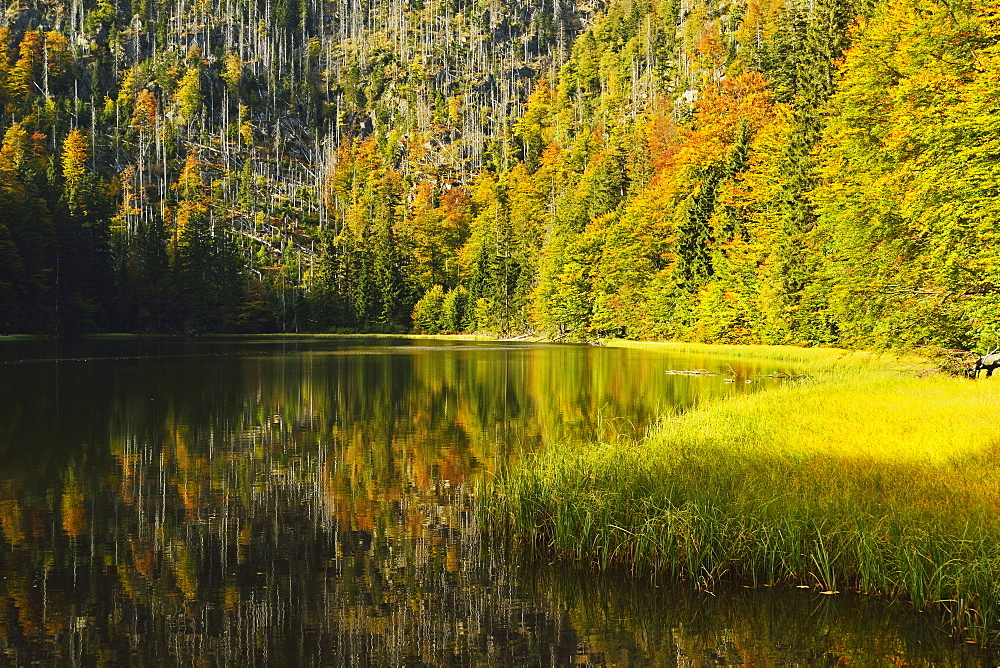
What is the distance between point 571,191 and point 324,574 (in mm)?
94836

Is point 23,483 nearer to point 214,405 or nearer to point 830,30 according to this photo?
point 214,405

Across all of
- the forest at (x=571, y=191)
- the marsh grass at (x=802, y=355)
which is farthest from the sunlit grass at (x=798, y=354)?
the forest at (x=571, y=191)

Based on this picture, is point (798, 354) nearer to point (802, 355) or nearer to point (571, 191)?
point (802, 355)

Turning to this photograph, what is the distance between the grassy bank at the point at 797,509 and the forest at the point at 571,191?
1286cm

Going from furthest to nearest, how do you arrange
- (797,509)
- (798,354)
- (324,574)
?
(798,354), (324,574), (797,509)

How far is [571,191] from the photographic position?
333 ft

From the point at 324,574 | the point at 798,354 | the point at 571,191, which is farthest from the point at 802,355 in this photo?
the point at 571,191

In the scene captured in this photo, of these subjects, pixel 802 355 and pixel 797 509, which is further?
pixel 802 355

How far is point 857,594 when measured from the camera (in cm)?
848

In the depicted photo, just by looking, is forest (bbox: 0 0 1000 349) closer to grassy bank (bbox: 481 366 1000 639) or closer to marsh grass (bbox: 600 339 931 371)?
marsh grass (bbox: 600 339 931 371)

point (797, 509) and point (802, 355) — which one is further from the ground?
point (797, 509)

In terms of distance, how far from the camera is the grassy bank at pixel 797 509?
8.05 meters

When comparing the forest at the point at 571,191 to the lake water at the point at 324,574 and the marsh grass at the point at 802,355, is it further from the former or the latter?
the lake water at the point at 324,574

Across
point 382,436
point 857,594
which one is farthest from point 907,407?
point 382,436
